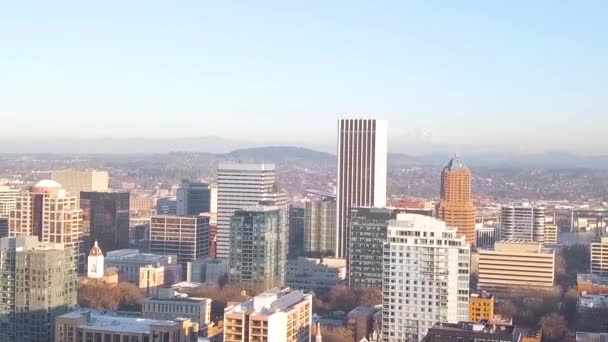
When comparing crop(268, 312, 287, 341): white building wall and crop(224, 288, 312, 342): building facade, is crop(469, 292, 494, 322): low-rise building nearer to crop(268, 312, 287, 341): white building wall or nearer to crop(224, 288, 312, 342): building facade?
crop(224, 288, 312, 342): building facade

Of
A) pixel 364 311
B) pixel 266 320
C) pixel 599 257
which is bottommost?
pixel 364 311

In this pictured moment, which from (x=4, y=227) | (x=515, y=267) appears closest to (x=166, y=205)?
(x=4, y=227)

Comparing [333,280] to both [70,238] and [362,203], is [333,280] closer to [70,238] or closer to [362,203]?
[362,203]

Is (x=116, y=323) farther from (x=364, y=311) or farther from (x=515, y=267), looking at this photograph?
(x=515, y=267)

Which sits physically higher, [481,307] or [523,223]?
[523,223]

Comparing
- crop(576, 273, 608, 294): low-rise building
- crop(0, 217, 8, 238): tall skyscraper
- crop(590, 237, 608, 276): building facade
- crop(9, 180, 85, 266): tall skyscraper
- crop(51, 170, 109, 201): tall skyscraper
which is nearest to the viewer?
crop(576, 273, 608, 294): low-rise building

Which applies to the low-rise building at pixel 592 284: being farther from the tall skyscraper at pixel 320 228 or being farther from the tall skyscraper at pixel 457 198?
the tall skyscraper at pixel 320 228

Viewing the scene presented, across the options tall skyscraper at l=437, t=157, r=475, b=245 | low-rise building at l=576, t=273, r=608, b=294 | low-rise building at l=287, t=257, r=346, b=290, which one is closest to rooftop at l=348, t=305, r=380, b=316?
low-rise building at l=287, t=257, r=346, b=290
